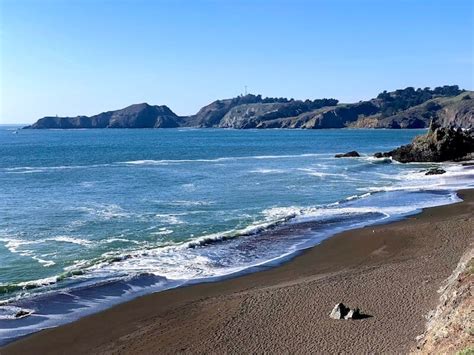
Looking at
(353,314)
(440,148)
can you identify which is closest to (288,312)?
(353,314)

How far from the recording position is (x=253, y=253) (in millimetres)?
28672

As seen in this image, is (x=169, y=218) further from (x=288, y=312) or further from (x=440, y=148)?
(x=440, y=148)

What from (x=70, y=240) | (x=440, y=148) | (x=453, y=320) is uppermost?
(x=440, y=148)

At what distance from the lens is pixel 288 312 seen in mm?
19438

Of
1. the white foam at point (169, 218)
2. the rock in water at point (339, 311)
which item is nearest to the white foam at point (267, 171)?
the white foam at point (169, 218)

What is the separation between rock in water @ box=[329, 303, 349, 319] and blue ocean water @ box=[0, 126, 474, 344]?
24.8 feet

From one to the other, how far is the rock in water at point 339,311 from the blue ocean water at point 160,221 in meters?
7.55

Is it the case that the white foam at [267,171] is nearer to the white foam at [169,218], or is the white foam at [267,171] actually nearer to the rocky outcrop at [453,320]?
the white foam at [169,218]

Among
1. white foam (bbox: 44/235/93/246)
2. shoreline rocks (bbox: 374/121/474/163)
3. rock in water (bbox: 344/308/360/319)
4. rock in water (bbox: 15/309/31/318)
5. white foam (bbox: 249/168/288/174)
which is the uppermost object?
shoreline rocks (bbox: 374/121/474/163)

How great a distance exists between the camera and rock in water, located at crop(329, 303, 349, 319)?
723 inches

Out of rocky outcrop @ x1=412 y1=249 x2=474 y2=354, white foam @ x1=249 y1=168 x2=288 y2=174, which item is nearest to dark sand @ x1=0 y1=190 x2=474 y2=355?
rocky outcrop @ x1=412 y1=249 x2=474 y2=354

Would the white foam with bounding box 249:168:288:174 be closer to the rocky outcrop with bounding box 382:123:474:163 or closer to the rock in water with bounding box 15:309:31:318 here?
the rocky outcrop with bounding box 382:123:474:163

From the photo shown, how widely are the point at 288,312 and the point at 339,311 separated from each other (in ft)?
6.30

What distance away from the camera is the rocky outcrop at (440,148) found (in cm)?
7550
